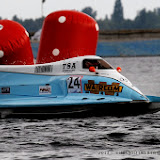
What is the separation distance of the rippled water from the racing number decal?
898 millimetres

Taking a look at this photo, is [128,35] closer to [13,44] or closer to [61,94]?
[13,44]

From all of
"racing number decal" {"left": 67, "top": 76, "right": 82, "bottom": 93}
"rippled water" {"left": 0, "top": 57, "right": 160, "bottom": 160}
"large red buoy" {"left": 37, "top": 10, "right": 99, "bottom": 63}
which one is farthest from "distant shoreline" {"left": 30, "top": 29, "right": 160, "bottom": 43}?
"rippled water" {"left": 0, "top": 57, "right": 160, "bottom": 160}

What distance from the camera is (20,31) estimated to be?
669 inches

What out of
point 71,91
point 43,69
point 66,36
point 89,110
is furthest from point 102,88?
point 66,36

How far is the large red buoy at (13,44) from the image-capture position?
16250 mm

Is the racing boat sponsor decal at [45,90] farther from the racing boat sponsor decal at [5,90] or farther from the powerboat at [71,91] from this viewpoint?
the racing boat sponsor decal at [5,90]

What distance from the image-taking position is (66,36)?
17000 mm

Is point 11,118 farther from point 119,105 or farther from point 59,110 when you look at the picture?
point 119,105

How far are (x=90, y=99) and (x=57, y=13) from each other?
6.14m

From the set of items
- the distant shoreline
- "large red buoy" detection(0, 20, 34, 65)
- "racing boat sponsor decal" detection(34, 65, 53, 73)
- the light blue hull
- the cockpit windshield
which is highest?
the distant shoreline

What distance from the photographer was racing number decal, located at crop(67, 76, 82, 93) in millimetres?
12594

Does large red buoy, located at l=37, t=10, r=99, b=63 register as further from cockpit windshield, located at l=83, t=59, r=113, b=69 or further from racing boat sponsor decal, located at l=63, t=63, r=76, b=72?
cockpit windshield, located at l=83, t=59, r=113, b=69

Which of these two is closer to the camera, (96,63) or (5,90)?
(96,63)

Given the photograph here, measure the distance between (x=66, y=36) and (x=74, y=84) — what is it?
474 centimetres
